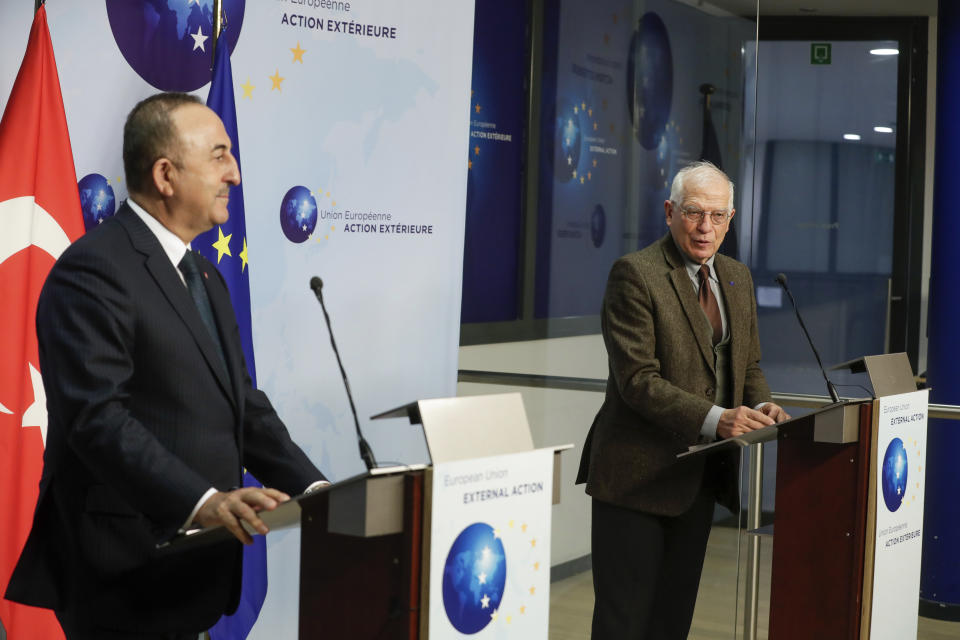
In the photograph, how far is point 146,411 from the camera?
2.00 meters

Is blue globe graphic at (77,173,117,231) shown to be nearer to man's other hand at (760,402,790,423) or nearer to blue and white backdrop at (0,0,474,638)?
blue and white backdrop at (0,0,474,638)

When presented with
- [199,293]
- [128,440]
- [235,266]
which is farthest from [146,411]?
[235,266]

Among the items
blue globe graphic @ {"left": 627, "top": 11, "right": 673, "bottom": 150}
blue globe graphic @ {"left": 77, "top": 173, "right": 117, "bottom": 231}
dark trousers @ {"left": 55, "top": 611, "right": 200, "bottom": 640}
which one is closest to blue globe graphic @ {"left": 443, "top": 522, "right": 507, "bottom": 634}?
dark trousers @ {"left": 55, "top": 611, "right": 200, "bottom": 640}

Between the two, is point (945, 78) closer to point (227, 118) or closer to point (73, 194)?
point (227, 118)

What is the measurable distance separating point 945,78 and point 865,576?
10.2ft

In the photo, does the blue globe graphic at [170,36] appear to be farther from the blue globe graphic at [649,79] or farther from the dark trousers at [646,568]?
the blue globe graphic at [649,79]

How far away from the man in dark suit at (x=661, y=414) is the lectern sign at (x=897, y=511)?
0.91ft

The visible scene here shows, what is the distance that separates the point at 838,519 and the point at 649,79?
263 centimetres

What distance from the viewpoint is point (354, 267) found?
3.57m

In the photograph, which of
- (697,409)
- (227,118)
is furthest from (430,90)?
(697,409)

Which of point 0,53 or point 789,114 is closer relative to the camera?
point 0,53

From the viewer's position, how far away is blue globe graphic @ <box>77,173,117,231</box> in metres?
3.03

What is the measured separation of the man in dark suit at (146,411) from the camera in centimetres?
187

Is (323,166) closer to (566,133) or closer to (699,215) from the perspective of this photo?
(699,215)
